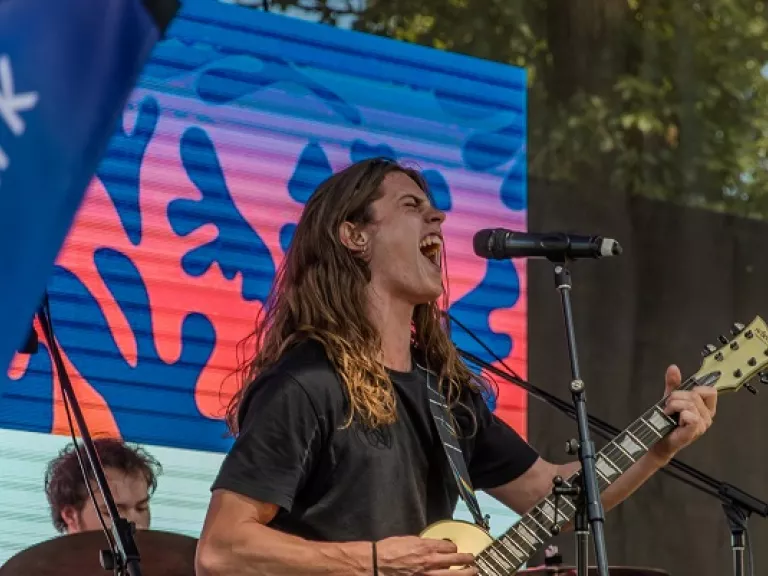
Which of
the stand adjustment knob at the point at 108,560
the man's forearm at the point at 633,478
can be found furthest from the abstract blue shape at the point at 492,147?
the stand adjustment knob at the point at 108,560

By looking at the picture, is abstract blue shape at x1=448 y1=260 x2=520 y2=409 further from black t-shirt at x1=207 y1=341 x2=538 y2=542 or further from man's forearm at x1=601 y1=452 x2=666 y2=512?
black t-shirt at x1=207 y1=341 x2=538 y2=542

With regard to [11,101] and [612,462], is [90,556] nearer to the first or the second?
[612,462]

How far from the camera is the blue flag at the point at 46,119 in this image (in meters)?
1.11

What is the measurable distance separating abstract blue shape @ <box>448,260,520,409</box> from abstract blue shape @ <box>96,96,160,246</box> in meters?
1.17

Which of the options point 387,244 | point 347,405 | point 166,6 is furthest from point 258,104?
point 166,6

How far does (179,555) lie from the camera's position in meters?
3.23

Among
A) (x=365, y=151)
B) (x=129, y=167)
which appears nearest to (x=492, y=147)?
(x=365, y=151)

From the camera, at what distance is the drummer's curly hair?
3.82 meters

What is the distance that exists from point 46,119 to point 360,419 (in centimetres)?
208

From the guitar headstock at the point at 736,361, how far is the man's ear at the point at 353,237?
912 mm

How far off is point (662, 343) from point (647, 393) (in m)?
0.22

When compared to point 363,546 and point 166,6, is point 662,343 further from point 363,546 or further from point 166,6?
point 166,6

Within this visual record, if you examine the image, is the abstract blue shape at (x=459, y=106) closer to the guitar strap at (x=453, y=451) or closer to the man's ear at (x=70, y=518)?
the guitar strap at (x=453, y=451)

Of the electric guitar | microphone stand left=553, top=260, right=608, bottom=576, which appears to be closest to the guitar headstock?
the electric guitar
